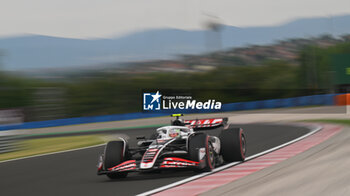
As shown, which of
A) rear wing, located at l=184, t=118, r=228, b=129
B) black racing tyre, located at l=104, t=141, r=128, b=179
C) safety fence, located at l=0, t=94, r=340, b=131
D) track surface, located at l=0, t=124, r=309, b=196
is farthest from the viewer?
safety fence, located at l=0, t=94, r=340, b=131

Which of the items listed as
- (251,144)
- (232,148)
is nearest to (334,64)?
(251,144)

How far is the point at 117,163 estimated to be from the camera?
350 inches

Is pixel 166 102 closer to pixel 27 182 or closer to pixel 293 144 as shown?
pixel 293 144

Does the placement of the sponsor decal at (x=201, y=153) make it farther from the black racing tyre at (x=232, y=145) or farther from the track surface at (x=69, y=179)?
the black racing tyre at (x=232, y=145)

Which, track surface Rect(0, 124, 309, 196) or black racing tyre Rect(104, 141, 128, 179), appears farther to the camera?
black racing tyre Rect(104, 141, 128, 179)

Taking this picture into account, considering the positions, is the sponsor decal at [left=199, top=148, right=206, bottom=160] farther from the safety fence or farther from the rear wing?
the safety fence

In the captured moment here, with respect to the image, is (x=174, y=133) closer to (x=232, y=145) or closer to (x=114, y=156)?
(x=114, y=156)

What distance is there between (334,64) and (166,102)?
16933 millimetres

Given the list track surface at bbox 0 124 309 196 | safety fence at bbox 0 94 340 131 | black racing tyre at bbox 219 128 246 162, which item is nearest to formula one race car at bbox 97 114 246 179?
black racing tyre at bbox 219 128 246 162

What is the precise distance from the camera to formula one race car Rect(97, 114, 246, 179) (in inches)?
333

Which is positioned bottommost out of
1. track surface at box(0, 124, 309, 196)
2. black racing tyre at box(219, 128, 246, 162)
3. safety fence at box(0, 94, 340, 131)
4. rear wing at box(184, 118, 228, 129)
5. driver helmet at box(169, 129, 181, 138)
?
safety fence at box(0, 94, 340, 131)

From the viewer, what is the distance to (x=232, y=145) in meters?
10.0

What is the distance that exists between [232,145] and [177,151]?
162cm

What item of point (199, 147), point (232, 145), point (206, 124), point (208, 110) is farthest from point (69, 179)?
point (208, 110)
